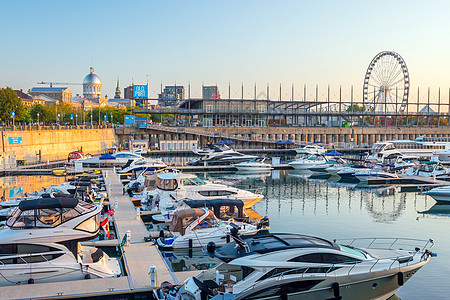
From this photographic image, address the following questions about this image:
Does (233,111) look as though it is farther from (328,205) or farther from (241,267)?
(241,267)

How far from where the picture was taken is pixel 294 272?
47.8 feet

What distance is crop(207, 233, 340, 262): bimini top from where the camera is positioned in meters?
15.0

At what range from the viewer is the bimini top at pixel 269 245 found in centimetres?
1501

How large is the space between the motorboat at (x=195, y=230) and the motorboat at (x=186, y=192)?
7.97 metres

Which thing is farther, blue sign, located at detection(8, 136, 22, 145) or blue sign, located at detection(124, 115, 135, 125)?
blue sign, located at detection(124, 115, 135, 125)

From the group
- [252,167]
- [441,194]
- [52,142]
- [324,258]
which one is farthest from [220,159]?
[324,258]

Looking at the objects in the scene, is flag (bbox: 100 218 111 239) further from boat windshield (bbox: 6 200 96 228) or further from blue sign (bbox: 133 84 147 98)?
blue sign (bbox: 133 84 147 98)

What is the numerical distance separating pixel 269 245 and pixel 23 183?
39.2 meters

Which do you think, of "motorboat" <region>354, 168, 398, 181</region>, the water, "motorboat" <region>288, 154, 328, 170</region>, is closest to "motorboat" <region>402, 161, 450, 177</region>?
"motorboat" <region>354, 168, 398, 181</region>

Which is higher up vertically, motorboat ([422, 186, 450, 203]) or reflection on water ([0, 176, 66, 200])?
motorboat ([422, 186, 450, 203])

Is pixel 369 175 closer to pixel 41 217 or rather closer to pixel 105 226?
pixel 105 226

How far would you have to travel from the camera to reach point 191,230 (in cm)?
2378

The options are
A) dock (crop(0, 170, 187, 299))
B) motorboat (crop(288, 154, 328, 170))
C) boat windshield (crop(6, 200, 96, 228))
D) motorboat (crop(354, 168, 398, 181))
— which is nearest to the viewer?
dock (crop(0, 170, 187, 299))

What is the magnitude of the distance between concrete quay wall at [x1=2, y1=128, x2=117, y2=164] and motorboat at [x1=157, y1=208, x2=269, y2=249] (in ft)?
146
